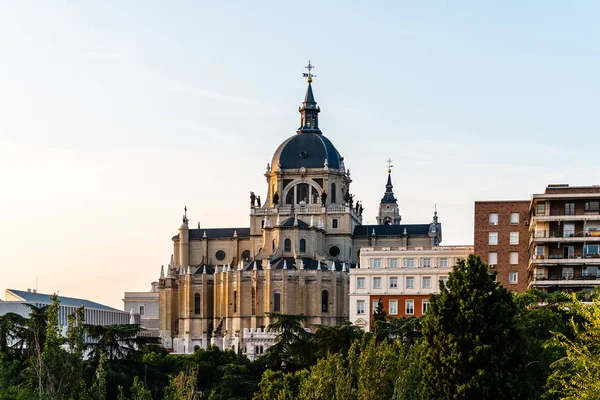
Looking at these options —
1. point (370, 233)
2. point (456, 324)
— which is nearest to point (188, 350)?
point (370, 233)

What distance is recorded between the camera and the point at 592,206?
96750mm

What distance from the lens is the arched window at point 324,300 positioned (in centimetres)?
16950

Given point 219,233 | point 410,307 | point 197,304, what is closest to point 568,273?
point 410,307

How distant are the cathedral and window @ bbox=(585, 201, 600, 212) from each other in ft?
232

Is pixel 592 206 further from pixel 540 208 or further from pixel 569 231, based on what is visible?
pixel 540 208

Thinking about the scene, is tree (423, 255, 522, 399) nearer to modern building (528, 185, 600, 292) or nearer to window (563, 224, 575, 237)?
modern building (528, 185, 600, 292)

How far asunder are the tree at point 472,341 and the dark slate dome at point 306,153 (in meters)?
119

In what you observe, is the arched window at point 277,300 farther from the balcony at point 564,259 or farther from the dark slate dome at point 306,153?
the balcony at point 564,259

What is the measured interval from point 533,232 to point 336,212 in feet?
275

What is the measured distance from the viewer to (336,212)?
182875 millimetres

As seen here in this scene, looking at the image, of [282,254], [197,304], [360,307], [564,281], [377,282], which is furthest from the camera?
[197,304]

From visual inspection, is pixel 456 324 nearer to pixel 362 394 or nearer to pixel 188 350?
pixel 362 394

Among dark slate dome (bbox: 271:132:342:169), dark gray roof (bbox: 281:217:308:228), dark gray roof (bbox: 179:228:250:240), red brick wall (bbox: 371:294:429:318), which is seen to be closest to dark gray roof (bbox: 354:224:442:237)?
dark slate dome (bbox: 271:132:342:169)

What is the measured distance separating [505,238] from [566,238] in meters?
8.75
